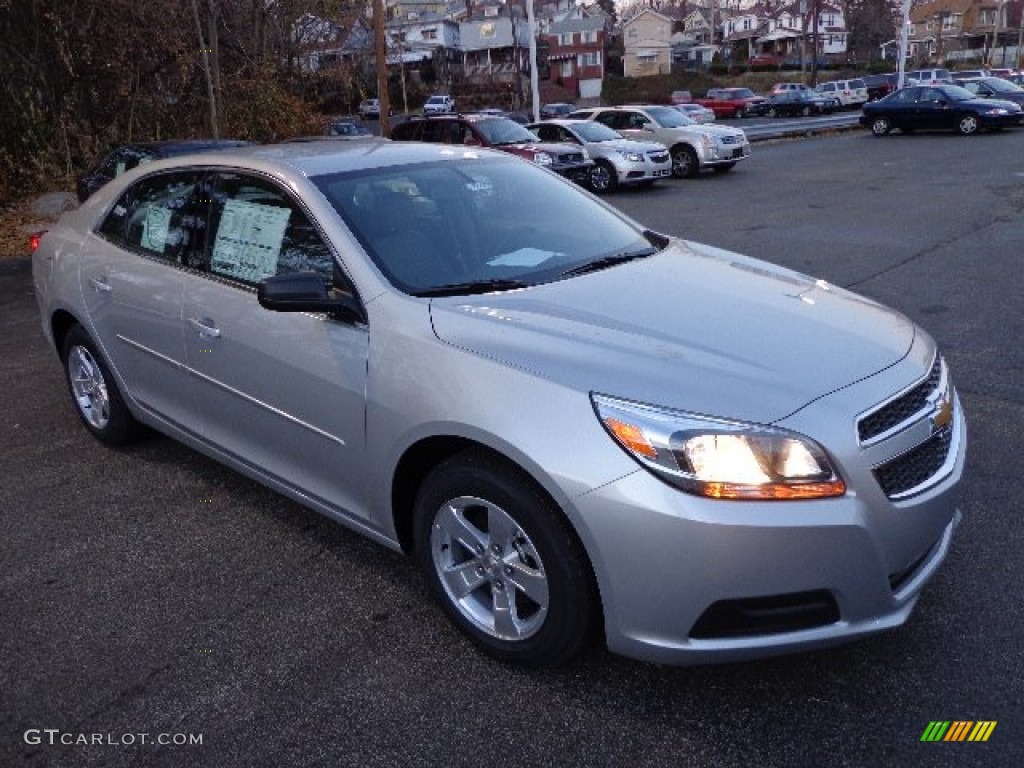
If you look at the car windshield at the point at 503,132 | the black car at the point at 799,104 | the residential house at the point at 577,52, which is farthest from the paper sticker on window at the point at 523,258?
the residential house at the point at 577,52

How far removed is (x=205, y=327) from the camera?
376 centimetres

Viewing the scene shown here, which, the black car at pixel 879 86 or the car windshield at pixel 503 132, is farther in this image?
the black car at pixel 879 86

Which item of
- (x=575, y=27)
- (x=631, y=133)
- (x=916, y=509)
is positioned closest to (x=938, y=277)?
(x=916, y=509)

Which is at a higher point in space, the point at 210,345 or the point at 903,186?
the point at 210,345

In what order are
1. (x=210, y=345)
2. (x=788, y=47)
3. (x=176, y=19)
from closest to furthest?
1. (x=210, y=345)
2. (x=176, y=19)
3. (x=788, y=47)

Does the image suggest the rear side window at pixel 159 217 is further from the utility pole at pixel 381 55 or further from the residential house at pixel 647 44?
the residential house at pixel 647 44

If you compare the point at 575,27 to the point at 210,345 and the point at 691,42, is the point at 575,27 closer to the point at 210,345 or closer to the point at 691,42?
the point at 691,42

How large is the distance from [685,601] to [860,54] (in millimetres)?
102361

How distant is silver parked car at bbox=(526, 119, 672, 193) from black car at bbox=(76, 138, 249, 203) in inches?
319

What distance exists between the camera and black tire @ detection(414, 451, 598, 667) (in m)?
2.65

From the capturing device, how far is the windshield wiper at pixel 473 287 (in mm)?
3213

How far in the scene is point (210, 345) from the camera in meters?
3.76

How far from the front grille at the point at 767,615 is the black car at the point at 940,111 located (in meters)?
27.8

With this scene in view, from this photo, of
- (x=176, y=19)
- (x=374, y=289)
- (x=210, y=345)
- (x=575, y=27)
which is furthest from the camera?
(x=575, y=27)
